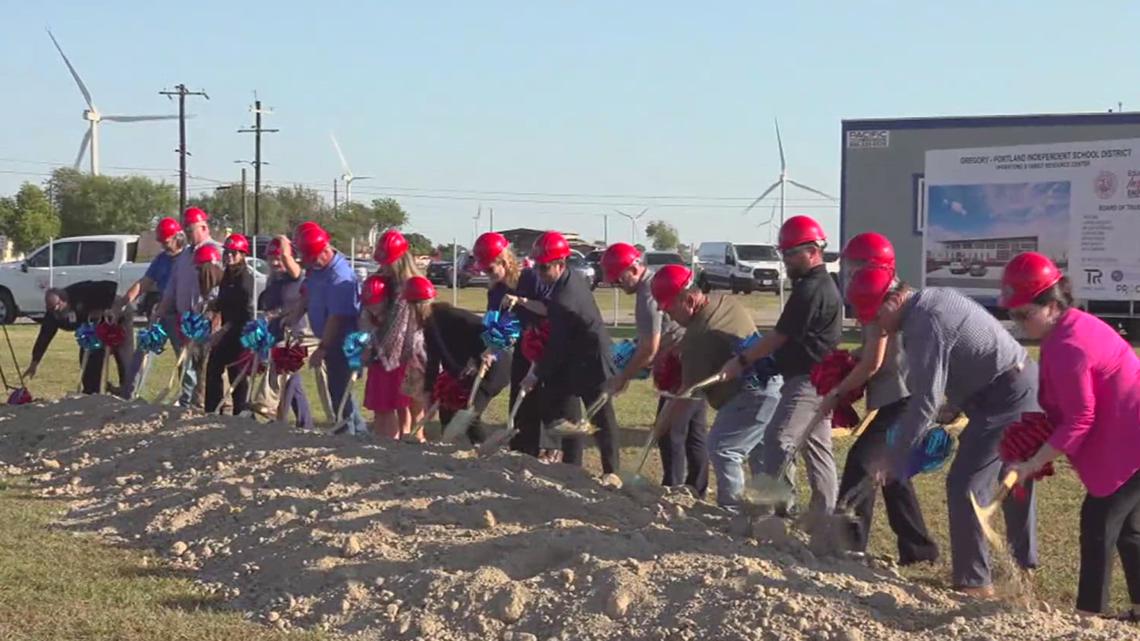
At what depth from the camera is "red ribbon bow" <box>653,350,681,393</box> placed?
8.57 metres

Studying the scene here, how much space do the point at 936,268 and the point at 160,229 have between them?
1450 cm

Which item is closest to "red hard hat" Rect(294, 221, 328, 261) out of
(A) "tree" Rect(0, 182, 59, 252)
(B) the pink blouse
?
(B) the pink blouse

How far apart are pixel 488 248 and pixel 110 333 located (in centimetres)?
504

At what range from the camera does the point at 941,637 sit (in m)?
5.05

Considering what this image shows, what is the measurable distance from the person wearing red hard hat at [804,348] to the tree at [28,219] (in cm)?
6017

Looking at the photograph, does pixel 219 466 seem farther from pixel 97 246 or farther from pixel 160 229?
pixel 97 246

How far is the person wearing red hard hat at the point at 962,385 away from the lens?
605 cm

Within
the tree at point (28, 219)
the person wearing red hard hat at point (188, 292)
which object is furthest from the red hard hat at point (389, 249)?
the tree at point (28, 219)

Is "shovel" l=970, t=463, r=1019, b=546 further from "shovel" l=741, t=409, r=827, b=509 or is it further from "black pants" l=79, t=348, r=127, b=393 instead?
"black pants" l=79, t=348, r=127, b=393

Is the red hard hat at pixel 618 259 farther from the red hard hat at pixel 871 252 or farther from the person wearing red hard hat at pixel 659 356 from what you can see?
the red hard hat at pixel 871 252

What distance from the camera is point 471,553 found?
21.1ft

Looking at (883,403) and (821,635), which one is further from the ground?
(883,403)

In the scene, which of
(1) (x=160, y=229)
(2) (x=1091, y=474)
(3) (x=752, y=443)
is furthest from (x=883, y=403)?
(1) (x=160, y=229)

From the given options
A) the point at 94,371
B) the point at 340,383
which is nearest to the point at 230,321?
the point at 340,383
